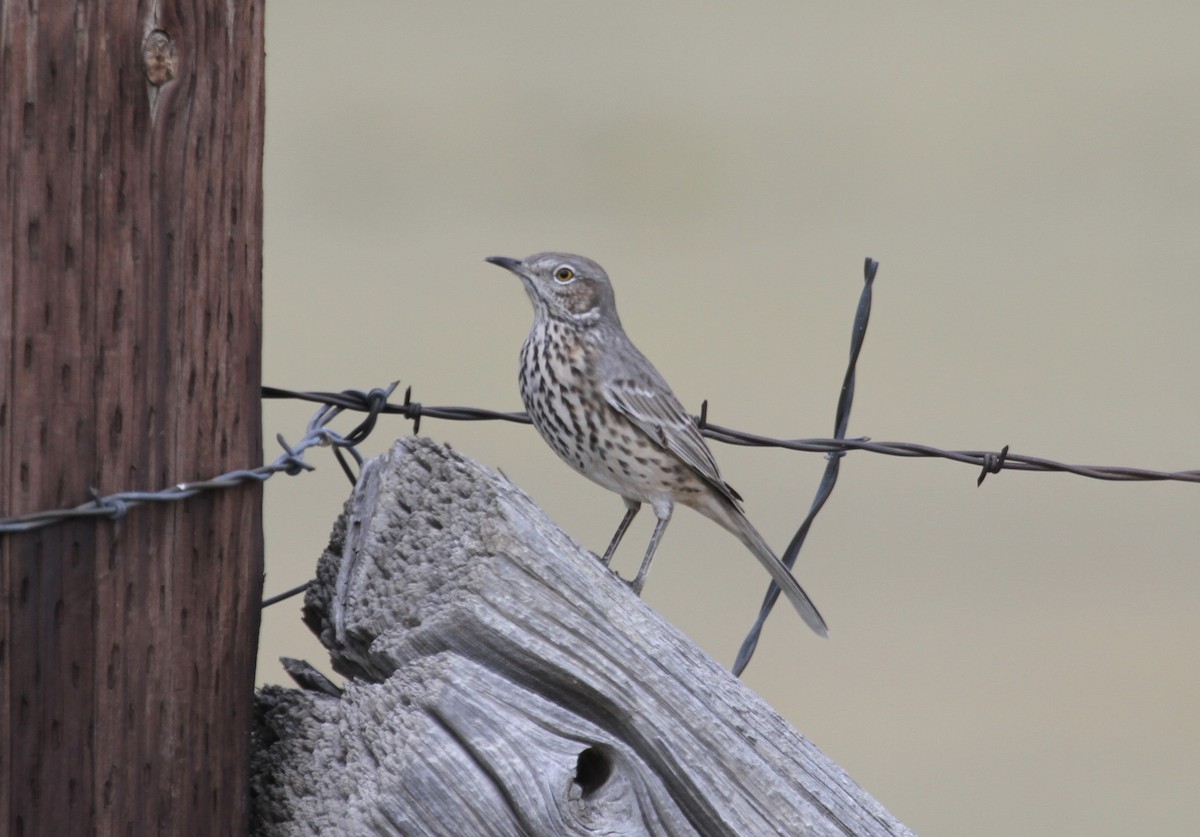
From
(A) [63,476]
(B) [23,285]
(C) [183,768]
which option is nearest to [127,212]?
(B) [23,285]

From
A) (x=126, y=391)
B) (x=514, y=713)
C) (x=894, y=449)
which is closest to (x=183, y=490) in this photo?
(x=126, y=391)

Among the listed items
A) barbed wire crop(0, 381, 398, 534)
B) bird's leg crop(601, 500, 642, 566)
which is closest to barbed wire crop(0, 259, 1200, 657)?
barbed wire crop(0, 381, 398, 534)

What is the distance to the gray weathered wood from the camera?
259cm

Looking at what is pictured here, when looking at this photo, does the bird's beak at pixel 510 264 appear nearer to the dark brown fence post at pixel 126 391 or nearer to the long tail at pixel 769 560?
the long tail at pixel 769 560

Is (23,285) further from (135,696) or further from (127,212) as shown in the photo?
(135,696)

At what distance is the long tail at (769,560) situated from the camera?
5.17 m

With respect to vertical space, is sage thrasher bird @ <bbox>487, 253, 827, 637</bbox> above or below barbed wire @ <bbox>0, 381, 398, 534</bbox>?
below

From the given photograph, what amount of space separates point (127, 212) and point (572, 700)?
118 centimetres

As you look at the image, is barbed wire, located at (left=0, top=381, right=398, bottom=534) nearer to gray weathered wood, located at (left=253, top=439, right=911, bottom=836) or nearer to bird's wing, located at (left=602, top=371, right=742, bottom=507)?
gray weathered wood, located at (left=253, top=439, right=911, bottom=836)

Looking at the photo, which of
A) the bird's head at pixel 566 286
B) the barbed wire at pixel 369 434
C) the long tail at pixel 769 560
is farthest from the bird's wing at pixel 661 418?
the barbed wire at pixel 369 434

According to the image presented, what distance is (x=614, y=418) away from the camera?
17.9ft

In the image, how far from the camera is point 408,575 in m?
2.80

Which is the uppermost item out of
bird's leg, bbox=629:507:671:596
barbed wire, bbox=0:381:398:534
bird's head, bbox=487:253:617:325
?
bird's head, bbox=487:253:617:325

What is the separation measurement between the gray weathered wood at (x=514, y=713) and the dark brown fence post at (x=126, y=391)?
261 mm
